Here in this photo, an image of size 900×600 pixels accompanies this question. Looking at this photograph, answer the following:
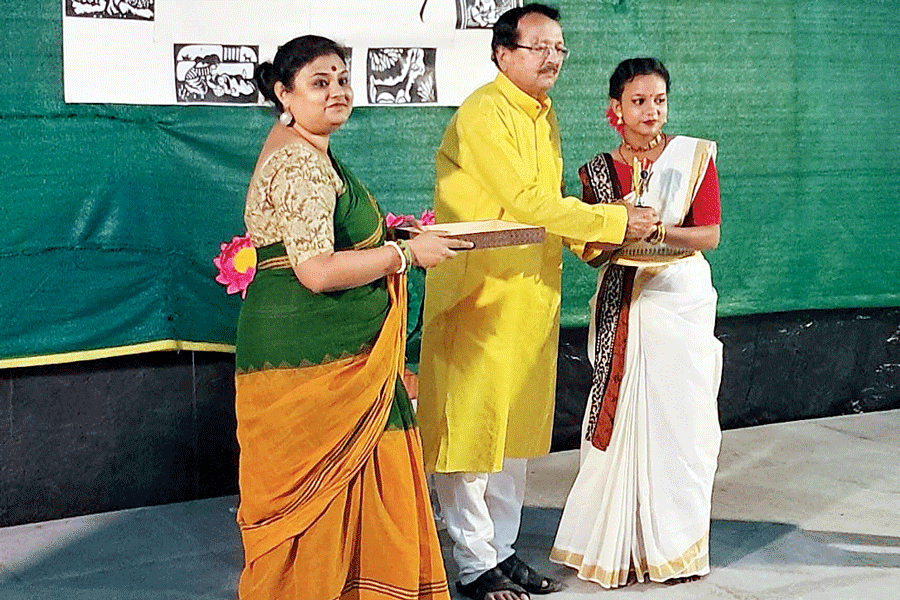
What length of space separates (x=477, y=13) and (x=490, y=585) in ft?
7.42

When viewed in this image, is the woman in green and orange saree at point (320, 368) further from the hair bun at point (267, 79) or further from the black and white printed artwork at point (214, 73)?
the black and white printed artwork at point (214, 73)

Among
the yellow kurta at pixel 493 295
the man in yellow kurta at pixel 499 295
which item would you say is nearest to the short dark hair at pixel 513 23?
the man in yellow kurta at pixel 499 295

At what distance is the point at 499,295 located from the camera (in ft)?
12.5

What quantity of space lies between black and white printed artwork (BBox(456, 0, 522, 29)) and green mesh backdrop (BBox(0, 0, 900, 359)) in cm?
12

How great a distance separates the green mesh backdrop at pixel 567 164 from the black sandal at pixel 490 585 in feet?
4.72

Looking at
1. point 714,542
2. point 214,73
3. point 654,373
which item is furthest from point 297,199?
point 714,542

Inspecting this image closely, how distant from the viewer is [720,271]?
5.77m

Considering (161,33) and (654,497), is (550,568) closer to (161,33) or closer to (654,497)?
(654,497)

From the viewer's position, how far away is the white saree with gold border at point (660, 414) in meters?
3.99

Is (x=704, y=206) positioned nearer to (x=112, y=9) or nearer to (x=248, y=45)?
(x=248, y=45)

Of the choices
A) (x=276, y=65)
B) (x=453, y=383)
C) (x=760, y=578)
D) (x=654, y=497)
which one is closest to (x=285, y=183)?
(x=276, y=65)

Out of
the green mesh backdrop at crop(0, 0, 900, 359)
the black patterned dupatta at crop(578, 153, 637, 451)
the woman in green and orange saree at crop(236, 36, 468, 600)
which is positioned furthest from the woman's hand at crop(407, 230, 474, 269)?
the green mesh backdrop at crop(0, 0, 900, 359)

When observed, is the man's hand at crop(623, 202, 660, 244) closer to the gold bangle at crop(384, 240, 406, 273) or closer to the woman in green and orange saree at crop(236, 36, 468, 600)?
the woman in green and orange saree at crop(236, 36, 468, 600)

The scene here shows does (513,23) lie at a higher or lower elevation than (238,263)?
higher
